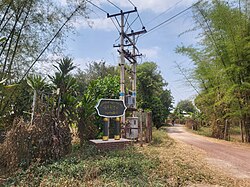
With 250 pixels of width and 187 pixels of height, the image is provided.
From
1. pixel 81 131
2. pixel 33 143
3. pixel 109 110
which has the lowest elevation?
pixel 33 143

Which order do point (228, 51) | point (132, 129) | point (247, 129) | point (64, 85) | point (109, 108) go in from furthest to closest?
point (247, 129) < point (228, 51) < point (132, 129) < point (109, 108) < point (64, 85)

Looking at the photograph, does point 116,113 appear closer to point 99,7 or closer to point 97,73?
point 99,7

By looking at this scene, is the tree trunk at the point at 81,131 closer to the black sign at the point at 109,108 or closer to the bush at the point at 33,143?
the black sign at the point at 109,108

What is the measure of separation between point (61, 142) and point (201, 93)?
8367 mm

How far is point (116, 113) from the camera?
5227mm

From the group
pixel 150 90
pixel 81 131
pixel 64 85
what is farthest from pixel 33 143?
pixel 150 90

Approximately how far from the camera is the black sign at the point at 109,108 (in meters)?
4.97

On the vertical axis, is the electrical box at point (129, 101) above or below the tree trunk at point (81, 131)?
above

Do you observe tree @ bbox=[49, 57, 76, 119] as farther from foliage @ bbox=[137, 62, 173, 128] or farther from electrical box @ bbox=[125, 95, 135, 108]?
foliage @ bbox=[137, 62, 173, 128]

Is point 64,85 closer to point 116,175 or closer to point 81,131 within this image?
point 81,131

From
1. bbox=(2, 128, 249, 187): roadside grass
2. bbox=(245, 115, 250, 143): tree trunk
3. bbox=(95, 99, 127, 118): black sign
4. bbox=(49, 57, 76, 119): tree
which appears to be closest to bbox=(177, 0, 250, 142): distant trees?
bbox=(245, 115, 250, 143): tree trunk

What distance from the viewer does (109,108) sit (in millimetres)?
5117

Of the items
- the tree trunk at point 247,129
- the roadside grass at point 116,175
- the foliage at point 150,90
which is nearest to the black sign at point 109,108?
the roadside grass at point 116,175

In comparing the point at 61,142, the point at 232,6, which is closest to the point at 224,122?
the point at 232,6
